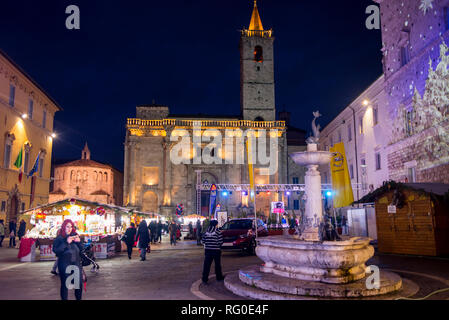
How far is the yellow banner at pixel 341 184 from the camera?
2045cm

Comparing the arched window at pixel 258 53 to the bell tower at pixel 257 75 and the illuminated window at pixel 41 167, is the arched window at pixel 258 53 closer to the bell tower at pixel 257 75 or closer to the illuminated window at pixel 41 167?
the bell tower at pixel 257 75

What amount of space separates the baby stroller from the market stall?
3.50 meters

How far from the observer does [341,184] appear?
20.8 m

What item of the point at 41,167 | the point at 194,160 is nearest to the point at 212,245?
the point at 41,167

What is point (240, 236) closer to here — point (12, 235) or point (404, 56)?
point (404, 56)

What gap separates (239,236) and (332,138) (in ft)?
83.0

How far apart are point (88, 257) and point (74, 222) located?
8708mm

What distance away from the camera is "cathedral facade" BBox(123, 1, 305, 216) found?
45469mm

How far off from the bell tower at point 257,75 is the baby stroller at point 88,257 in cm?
4043

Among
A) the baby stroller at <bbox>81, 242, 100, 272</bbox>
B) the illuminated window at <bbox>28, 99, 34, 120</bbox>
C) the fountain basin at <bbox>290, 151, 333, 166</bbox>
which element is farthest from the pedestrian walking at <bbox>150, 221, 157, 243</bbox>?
the illuminated window at <bbox>28, 99, 34, 120</bbox>

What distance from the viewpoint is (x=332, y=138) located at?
1474 inches

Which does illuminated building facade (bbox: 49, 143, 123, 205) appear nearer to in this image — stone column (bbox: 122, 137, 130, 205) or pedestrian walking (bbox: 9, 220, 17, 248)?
stone column (bbox: 122, 137, 130, 205)

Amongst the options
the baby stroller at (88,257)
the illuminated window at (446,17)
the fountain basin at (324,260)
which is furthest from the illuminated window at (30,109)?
the illuminated window at (446,17)

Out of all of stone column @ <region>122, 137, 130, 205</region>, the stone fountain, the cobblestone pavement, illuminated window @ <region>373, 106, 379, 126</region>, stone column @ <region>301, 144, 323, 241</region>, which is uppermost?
illuminated window @ <region>373, 106, 379, 126</region>
